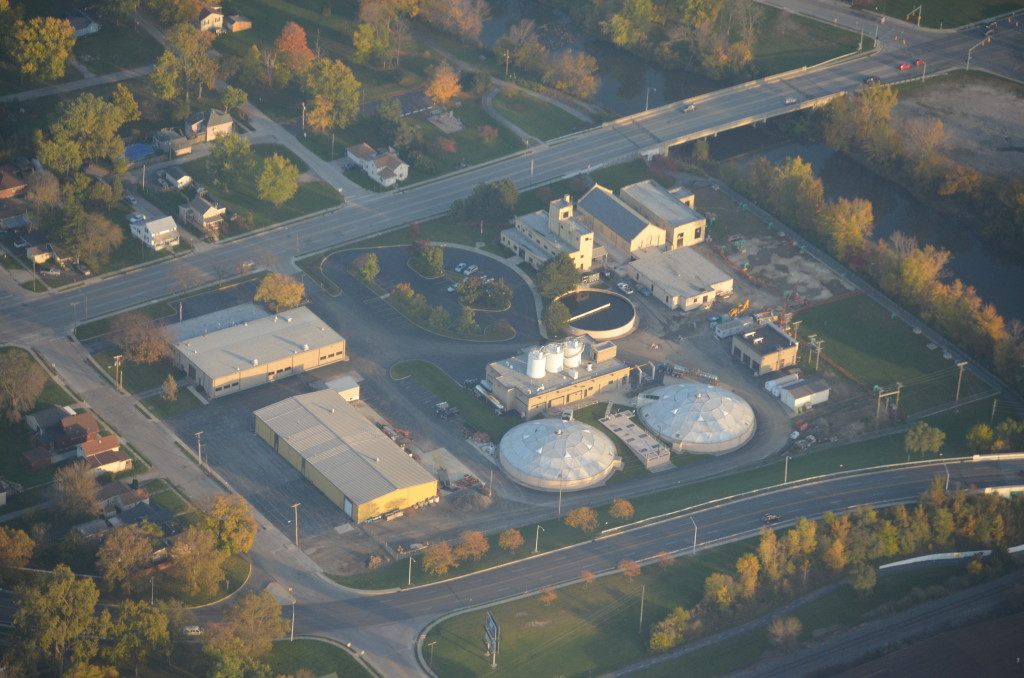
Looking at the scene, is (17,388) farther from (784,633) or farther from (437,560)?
(784,633)

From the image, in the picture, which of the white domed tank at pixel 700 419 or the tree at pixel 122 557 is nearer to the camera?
the tree at pixel 122 557

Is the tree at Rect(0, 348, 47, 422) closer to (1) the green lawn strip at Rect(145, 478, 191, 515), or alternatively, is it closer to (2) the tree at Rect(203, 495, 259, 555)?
(1) the green lawn strip at Rect(145, 478, 191, 515)

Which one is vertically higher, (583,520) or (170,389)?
(170,389)

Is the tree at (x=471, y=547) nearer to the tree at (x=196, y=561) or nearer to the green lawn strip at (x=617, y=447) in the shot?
the green lawn strip at (x=617, y=447)

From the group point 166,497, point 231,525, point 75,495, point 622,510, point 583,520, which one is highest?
point 75,495

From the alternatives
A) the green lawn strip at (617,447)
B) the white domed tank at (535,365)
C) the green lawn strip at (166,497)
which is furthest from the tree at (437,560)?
the white domed tank at (535,365)

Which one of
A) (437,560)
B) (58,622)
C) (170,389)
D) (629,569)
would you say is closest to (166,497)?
(170,389)

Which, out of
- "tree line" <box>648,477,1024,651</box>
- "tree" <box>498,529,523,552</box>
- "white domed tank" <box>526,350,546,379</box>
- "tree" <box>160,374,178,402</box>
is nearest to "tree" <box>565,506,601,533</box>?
"tree" <box>498,529,523,552</box>
